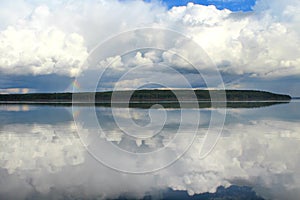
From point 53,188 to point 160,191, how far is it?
107 inches

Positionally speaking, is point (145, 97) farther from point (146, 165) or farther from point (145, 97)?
point (146, 165)

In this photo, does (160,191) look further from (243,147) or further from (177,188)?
(243,147)

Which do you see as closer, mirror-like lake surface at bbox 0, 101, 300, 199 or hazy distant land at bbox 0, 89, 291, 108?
mirror-like lake surface at bbox 0, 101, 300, 199

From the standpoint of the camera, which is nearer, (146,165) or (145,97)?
(146,165)

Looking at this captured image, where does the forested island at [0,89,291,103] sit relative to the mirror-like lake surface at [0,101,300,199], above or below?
above

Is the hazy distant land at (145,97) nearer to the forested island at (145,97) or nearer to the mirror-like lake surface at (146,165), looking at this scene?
the forested island at (145,97)

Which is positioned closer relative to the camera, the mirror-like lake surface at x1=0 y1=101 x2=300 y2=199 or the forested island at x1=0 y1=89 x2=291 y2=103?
the mirror-like lake surface at x1=0 y1=101 x2=300 y2=199

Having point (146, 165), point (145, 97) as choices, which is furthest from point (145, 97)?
point (146, 165)

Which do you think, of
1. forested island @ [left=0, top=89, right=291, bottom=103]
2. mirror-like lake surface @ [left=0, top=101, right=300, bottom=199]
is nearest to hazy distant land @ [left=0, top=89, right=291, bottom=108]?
forested island @ [left=0, top=89, right=291, bottom=103]

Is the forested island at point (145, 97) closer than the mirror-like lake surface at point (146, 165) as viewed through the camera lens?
No

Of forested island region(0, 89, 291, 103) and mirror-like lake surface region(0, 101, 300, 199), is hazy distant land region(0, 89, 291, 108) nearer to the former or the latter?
forested island region(0, 89, 291, 103)

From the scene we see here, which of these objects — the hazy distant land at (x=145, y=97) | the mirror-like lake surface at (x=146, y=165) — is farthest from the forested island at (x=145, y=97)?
the mirror-like lake surface at (x=146, y=165)

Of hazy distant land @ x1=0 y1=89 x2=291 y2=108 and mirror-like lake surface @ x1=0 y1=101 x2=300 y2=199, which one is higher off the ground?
hazy distant land @ x1=0 y1=89 x2=291 y2=108

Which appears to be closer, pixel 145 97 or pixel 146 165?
pixel 146 165
